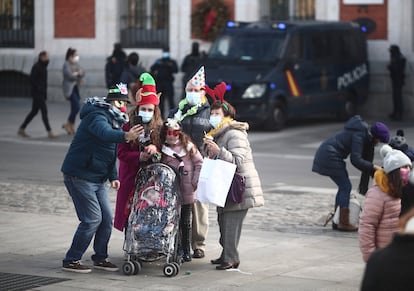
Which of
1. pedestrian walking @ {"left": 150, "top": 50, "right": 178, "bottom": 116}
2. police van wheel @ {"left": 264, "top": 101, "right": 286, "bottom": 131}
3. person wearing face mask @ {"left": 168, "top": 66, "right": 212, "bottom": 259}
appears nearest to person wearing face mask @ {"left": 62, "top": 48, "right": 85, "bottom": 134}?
pedestrian walking @ {"left": 150, "top": 50, "right": 178, "bottom": 116}

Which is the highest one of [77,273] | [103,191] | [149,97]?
[149,97]

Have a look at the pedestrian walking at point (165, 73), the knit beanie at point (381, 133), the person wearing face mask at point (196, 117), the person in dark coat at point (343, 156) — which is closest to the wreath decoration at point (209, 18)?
the pedestrian walking at point (165, 73)

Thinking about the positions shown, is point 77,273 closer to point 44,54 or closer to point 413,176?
point 413,176

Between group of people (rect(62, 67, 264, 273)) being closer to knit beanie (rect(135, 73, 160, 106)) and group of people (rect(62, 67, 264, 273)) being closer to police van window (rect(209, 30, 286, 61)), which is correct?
knit beanie (rect(135, 73, 160, 106))

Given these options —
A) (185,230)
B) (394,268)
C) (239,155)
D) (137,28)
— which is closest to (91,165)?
(185,230)

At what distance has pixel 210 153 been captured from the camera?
32.8ft

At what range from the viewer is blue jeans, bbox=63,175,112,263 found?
9852mm

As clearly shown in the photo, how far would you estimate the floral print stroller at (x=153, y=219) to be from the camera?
32.4 feet

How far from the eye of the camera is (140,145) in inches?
397

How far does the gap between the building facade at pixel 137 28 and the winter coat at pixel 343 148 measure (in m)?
14.9

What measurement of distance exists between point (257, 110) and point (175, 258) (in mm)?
13381

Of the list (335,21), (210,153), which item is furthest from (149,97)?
(335,21)

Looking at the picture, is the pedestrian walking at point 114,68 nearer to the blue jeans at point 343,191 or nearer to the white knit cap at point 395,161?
the blue jeans at point 343,191

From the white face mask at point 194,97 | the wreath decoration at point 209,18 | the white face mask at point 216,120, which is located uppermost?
the wreath decoration at point 209,18
